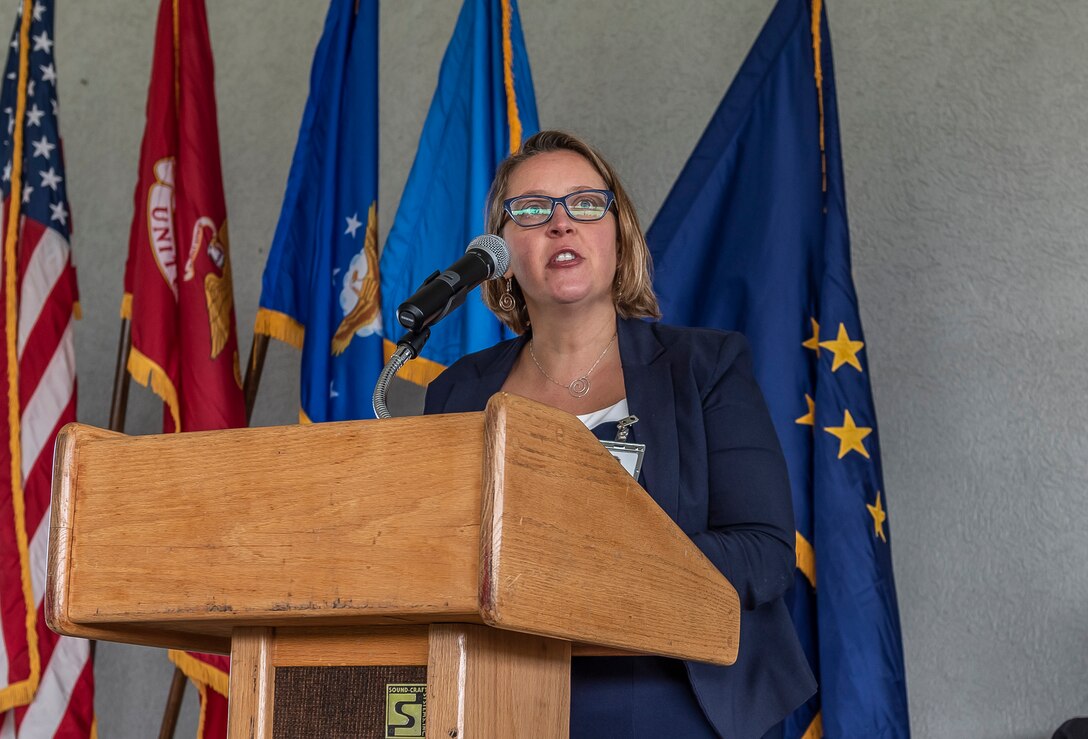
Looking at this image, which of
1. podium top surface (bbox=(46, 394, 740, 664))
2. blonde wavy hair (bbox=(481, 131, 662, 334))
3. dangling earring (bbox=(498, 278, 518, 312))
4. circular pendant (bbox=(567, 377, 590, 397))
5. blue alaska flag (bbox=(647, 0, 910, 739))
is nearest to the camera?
podium top surface (bbox=(46, 394, 740, 664))

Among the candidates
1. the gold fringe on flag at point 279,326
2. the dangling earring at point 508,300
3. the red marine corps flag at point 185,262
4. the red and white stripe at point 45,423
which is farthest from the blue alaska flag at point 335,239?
the dangling earring at point 508,300

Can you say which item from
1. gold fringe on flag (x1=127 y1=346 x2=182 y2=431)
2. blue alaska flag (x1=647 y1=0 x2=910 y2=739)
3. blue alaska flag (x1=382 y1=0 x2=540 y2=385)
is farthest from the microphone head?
gold fringe on flag (x1=127 y1=346 x2=182 y2=431)

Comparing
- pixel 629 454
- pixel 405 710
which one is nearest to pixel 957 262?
pixel 629 454

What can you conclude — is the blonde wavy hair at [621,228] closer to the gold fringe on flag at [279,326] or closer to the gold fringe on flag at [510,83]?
the gold fringe on flag at [510,83]

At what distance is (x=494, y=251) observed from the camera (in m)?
1.40

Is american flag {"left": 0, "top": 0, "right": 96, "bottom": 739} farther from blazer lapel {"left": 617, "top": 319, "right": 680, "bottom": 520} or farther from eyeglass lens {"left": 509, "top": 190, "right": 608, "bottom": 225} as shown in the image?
blazer lapel {"left": 617, "top": 319, "right": 680, "bottom": 520}

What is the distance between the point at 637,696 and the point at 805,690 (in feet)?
0.70

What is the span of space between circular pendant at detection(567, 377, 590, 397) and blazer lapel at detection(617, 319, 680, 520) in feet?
0.27

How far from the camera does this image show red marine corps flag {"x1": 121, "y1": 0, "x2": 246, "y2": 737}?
8.98 feet

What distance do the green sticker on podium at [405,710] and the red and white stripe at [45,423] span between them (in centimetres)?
188

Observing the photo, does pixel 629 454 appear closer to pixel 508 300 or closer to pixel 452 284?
pixel 452 284

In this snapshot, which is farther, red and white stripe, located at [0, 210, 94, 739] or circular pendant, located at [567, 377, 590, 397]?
red and white stripe, located at [0, 210, 94, 739]

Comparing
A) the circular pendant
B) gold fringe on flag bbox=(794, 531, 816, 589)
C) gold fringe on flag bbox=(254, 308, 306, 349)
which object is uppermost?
gold fringe on flag bbox=(254, 308, 306, 349)

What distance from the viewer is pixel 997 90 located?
8.43 feet
